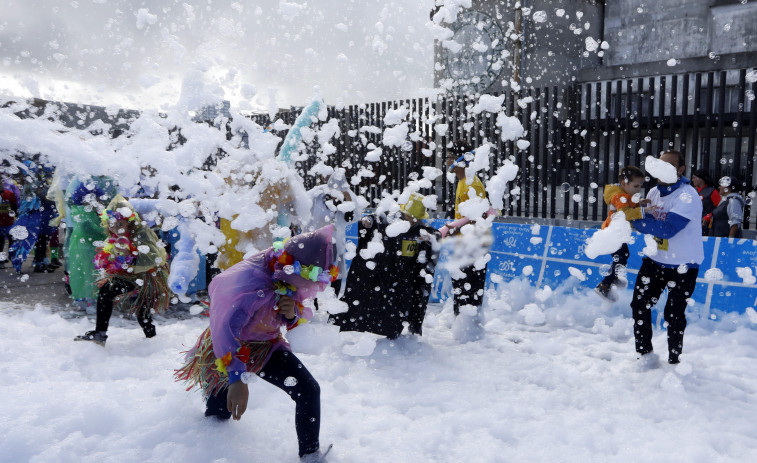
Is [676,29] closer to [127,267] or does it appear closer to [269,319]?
[127,267]

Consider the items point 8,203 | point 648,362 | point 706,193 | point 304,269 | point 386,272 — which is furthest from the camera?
point 8,203

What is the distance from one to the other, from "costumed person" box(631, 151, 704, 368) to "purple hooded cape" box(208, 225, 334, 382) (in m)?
2.93

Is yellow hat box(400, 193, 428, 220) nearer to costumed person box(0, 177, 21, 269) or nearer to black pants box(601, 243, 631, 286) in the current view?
black pants box(601, 243, 631, 286)

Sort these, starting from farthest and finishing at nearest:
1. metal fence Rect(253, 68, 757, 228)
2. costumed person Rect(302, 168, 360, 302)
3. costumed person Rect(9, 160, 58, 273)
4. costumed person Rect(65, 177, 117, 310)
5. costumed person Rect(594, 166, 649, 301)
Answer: costumed person Rect(9, 160, 58, 273) → metal fence Rect(253, 68, 757, 228) → costumed person Rect(302, 168, 360, 302) → costumed person Rect(65, 177, 117, 310) → costumed person Rect(594, 166, 649, 301)

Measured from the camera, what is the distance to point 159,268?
4.77 m

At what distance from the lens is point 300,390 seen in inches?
103

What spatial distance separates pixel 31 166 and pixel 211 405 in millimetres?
7194

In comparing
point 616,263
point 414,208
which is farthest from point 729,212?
point 414,208

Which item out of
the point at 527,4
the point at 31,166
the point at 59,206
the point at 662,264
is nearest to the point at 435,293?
the point at 662,264

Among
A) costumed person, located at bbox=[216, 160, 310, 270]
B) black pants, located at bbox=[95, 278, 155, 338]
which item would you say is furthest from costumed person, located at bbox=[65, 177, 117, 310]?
costumed person, located at bbox=[216, 160, 310, 270]

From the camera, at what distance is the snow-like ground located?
9.51 ft

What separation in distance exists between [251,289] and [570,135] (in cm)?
753

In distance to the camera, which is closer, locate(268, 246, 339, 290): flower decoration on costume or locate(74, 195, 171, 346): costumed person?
locate(268, 246, 339, 290): flower decoration on costume

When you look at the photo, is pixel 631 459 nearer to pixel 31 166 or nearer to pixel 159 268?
pixel 159 268
